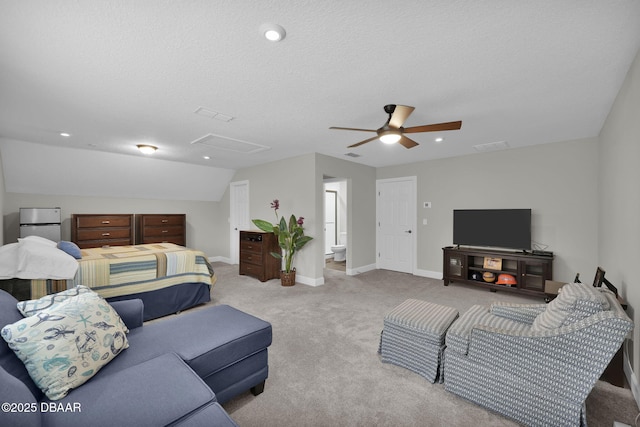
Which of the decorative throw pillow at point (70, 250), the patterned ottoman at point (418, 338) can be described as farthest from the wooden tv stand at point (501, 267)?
the decorative throw pillow at point (70, 250)

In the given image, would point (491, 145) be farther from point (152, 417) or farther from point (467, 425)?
point (152, 417)

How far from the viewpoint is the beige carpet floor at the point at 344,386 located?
1770 mm

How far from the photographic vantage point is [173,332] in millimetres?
1887

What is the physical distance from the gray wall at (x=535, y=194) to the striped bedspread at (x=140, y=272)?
4.24 meters

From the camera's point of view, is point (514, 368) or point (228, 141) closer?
point (514, 368)

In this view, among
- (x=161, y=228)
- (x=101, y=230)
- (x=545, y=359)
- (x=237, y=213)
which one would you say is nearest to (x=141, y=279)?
(x=101, y=230)

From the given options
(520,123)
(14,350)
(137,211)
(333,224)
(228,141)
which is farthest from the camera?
(333,224)

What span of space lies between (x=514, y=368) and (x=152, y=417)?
6.72 ft

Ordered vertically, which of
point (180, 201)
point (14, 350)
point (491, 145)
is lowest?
point (14, 350)

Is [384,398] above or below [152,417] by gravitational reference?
below

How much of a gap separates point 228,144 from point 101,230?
3.39 metres

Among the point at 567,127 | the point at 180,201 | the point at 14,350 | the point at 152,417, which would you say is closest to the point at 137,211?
the point at 180,201

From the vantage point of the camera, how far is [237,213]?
6.84 m

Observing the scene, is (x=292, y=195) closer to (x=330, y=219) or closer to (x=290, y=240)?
(x=290, y=240)
